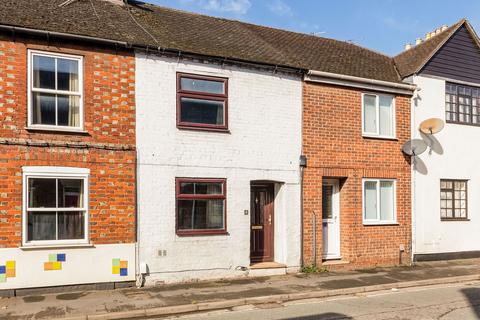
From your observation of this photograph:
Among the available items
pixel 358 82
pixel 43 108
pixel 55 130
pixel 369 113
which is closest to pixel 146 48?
pixel 43 108

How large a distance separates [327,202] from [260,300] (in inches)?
206

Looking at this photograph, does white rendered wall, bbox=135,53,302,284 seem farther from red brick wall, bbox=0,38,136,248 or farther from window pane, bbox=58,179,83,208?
window pane, bbox=58,179,83,208

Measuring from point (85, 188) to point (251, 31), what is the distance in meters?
7.70

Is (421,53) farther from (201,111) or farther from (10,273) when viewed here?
(10,273)

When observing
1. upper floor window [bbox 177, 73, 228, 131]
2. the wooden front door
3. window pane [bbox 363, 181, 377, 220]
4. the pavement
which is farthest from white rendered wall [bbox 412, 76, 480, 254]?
upper floor window [bbox 177, 73, 228, 131]

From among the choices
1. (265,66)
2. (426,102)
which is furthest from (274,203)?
(426,102)

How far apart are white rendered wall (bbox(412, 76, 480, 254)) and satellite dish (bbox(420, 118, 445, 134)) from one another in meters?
0.24

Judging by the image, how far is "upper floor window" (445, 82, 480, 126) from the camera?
A: 15.6 meters

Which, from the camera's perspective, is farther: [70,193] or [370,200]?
[370,200]

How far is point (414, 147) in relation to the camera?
14.4 metres

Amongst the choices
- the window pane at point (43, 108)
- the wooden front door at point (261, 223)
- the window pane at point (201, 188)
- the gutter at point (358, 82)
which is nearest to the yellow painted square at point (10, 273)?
the window pane at point (43, 108)

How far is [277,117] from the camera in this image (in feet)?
41.8

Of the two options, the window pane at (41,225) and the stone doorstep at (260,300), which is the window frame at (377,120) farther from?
the window pane at (41,225)

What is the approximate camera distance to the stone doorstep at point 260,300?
8.40 m
